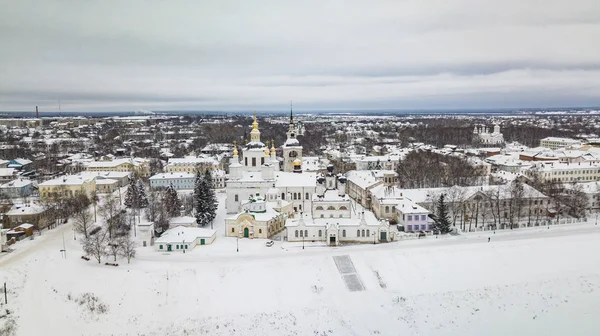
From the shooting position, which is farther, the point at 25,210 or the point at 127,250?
the point at 25,210

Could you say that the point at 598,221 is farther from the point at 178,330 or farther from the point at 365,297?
the point at 178,330

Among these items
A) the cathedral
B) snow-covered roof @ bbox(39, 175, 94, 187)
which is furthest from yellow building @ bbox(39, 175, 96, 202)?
the cathedral

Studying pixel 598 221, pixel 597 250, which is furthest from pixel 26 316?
→ pixel 598 221

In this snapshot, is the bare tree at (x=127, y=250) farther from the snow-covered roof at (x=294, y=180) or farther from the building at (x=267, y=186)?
the snow-covered roof at (x=294, y=180)

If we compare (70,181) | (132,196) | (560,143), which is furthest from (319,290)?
(560,143)

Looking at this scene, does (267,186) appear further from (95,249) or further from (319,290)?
(319,290)

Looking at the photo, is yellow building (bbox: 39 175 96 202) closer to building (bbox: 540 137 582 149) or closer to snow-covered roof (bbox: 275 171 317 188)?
snow-covered roof (bbox: 275 171 317 188)
